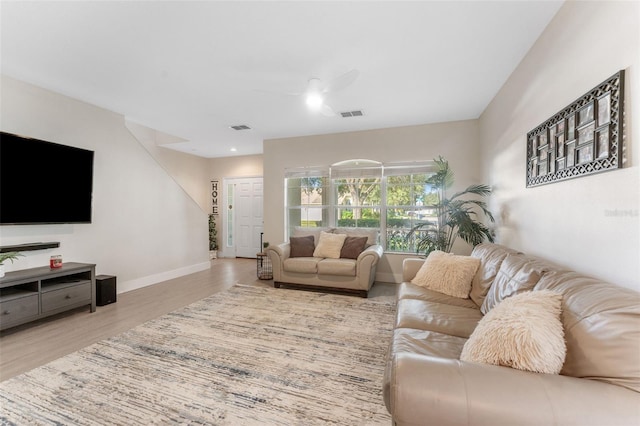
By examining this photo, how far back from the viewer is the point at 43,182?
10.6 ft

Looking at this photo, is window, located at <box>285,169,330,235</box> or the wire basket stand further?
window, located at <box>285,169,330,235</box>

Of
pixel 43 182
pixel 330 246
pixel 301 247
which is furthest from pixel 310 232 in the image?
pixel 43 182

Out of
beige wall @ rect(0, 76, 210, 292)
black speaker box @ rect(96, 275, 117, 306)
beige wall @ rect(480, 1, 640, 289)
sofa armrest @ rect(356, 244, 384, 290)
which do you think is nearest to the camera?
beige wall @ rect(480, 1, 640, 289)

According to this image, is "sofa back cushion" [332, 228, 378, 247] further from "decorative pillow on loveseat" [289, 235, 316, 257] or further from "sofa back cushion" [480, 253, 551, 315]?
"sofa back cushion" [480, 253, 551, 315]

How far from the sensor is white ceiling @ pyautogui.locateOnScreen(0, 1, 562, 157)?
2.04m

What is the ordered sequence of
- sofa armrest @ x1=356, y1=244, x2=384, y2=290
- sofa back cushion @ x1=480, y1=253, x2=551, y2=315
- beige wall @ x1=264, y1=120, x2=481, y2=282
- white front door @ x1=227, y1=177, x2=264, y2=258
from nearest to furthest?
sofa back cushion @ x1=480, y1=253, x2=551, y2=315
sofa armrest @ x1=356, y1=244, x2=384, y2=290
beige wall @ x1=264, y1=120, x2=481, y2=282
white front door @ x1=227, y1=177, x2=264, y2=258

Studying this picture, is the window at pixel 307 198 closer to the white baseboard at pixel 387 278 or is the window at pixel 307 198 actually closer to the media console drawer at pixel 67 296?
the white baseboard at pixel 387 278

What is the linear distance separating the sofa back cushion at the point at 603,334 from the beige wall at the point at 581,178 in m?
0.41

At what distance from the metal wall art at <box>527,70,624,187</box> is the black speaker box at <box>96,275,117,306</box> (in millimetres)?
4887

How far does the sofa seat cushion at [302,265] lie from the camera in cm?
416

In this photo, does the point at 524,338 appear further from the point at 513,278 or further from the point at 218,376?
the point at 218,376

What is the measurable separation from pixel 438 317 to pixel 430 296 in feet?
1.55

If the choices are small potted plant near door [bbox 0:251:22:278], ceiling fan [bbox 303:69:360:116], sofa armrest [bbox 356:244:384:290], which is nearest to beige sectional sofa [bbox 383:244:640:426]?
ceiling fan [bbox 303:69:360:116]

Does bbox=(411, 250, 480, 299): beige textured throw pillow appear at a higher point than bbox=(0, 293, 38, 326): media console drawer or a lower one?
higher
